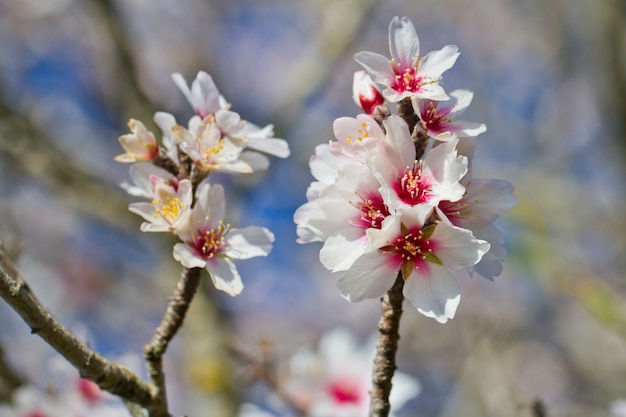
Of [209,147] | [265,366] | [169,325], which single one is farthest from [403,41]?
[265,366]

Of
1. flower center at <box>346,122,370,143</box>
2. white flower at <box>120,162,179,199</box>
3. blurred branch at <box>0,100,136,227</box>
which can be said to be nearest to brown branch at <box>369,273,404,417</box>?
flower center at <box>346,122,370,143</box>

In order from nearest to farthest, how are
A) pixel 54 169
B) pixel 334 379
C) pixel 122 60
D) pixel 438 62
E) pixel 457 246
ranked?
pixel 457 246
pixel 438 62
pixel 334 379
pixel 54 169
pixel 122 60

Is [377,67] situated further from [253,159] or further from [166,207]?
[166,207]

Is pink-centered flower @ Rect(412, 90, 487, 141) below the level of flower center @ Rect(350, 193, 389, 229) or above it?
above

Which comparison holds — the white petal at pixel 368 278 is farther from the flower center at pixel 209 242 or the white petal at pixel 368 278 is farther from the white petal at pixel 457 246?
the flower center at pixel 209 242

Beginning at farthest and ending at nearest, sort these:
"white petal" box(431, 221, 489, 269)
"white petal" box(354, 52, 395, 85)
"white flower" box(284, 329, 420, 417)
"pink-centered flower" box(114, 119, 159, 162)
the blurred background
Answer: the blurred background → "white flower" box(284, 329, 420, 417) → "pink-centered flower" box(114, 119, 159, 162) → "white petal" box(354, 52, 395, 85) → "white petal" box(431, 221, 489, 269)

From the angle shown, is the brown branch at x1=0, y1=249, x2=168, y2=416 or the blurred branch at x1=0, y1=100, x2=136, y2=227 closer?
the brown branch at x1=0, y1=249, x2=168, y2=416

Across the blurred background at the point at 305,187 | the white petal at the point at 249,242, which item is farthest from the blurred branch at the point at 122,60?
the white petal at the point at 249,242

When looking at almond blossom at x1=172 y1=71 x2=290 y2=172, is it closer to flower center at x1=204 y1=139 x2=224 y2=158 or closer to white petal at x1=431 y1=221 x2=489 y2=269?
flower center at x1=204 y1=139 x2=224 y2=158
